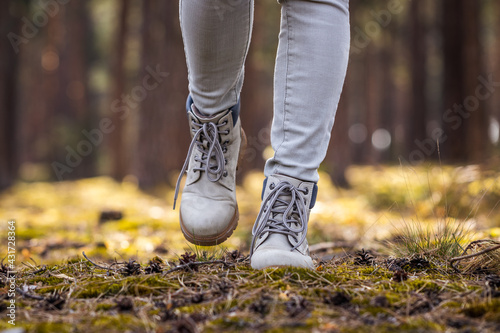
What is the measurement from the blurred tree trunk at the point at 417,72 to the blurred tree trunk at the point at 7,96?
1122 centimetres

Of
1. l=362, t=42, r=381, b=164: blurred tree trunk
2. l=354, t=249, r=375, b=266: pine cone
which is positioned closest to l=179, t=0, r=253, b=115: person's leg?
l=354, t=249, r=375, b=266: pine cone

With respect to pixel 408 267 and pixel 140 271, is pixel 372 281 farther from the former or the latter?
pixel 140 271

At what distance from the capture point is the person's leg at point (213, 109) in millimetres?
1626

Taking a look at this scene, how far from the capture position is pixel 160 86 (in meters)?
8.50

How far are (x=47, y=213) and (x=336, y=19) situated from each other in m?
4.75

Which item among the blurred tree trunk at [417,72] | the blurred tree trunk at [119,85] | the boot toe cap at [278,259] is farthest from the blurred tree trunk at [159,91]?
the blurred tree trunk at [417,72]

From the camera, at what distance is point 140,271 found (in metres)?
1.56

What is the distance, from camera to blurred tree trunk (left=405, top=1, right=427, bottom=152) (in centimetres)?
1470

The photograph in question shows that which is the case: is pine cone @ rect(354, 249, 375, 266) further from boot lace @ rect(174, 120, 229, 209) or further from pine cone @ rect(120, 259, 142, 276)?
pine cone @ rect(120, 259, 142, 276)

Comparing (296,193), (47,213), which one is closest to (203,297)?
(296,193)

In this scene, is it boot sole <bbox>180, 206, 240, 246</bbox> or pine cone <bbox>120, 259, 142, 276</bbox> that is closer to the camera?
pine cone <bbox>120, 259, 142, 276</bbox>

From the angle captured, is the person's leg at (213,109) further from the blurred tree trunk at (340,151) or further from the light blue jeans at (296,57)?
the blurred tree trunk at (340,151)

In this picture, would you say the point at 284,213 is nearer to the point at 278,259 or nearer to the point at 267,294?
the point at 278,259

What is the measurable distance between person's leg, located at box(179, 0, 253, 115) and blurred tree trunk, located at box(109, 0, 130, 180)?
10.1 metres
